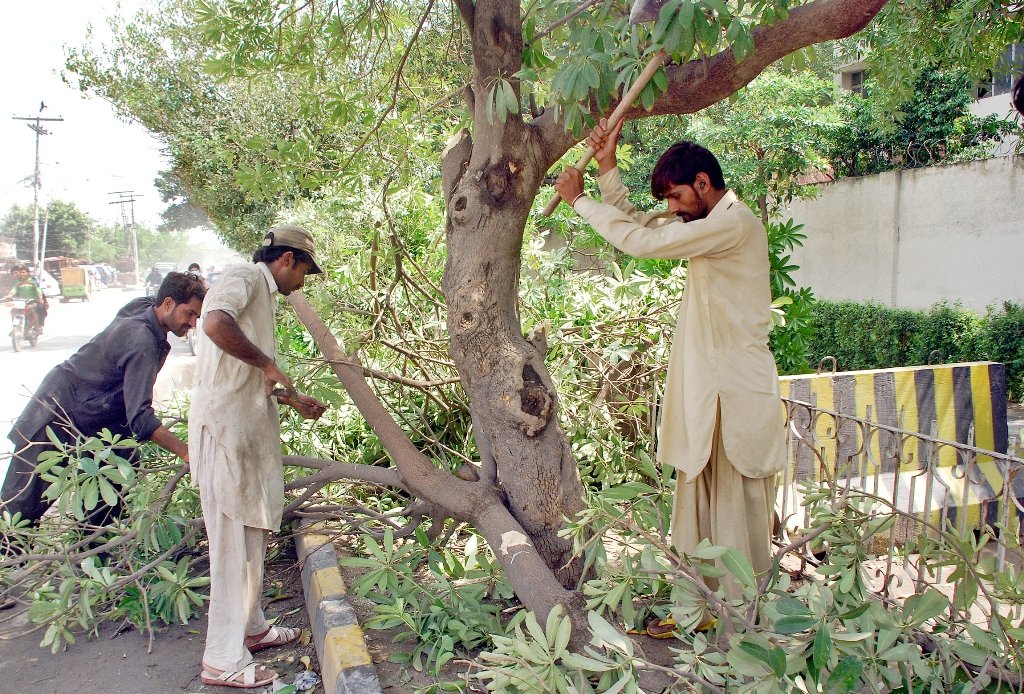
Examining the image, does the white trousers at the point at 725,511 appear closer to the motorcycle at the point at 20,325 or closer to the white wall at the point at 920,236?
the white wall at the point at 920,236

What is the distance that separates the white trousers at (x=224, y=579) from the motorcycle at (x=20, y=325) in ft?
34.8

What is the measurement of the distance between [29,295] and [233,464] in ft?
35.7

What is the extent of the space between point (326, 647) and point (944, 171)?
11.8 metres

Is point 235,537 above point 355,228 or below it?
Answer: below

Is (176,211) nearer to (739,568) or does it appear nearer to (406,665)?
(406,665)

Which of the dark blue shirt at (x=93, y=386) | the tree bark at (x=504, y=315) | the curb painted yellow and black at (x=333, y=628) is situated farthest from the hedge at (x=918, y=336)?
the dark blue shirt at (x=93, y=386)

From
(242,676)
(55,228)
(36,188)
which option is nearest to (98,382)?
(242,676)

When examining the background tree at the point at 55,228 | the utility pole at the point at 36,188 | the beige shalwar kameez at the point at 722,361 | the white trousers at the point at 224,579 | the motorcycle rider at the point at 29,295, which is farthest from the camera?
the background tree at the point at 55,228

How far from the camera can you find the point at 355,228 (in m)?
6.76

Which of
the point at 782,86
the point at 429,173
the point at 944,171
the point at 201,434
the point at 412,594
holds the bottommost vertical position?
the point at 412,594

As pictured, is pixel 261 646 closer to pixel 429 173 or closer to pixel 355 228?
pixel 355 228

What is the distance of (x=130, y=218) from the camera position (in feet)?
52.4

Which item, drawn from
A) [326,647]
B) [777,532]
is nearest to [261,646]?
[326,647]

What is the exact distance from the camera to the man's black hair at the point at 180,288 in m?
4.06
